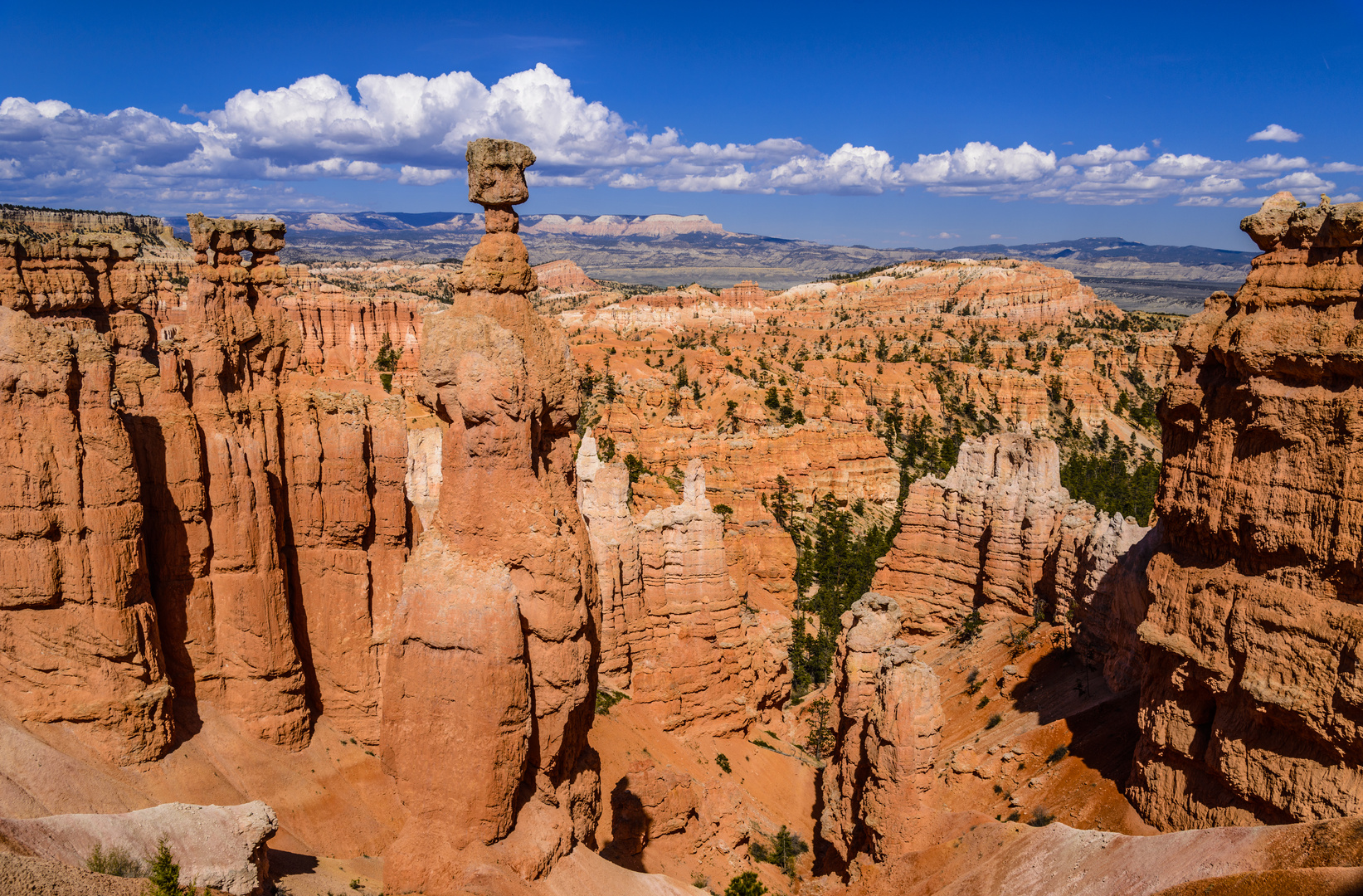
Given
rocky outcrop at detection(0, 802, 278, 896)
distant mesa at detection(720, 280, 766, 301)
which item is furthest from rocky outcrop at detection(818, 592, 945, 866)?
distant mesa at detection(720, 280, 766, 301)

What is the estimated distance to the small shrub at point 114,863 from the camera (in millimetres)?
8211

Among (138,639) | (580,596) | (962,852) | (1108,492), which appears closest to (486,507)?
(580,596)

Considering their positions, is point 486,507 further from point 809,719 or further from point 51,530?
point 809,719

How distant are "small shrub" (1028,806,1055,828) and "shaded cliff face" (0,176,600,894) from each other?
8221 mm

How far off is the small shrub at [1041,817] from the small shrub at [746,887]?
5025 millimetres

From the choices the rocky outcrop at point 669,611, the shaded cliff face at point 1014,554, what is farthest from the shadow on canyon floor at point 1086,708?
the rocky outcrop at point 669,611

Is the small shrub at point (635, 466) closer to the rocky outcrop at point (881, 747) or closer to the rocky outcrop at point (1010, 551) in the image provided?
the rocky outcrop at point (1010, 551)

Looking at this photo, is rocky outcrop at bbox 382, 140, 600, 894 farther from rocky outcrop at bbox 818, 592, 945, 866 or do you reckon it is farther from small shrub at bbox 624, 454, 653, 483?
small shrub at bbox 624, 454, 653, 483

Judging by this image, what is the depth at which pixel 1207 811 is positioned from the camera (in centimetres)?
1248

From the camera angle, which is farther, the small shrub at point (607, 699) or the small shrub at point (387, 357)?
the small shrub at point (387, 357)

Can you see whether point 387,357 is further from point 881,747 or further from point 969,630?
point 881,747

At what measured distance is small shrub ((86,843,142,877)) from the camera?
8211 millimetres

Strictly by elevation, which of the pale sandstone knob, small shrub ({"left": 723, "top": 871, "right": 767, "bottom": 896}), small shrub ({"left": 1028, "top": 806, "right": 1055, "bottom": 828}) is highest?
the pale sandstone knob

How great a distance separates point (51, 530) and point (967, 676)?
21810mm
